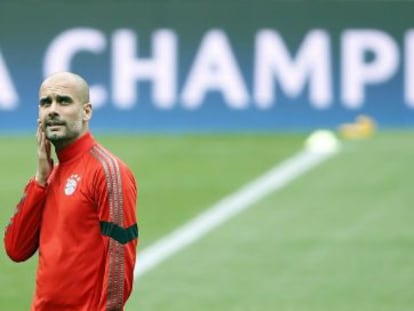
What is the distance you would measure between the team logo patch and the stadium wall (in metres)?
10.7

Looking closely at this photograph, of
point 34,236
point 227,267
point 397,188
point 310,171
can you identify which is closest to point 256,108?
point 310,171

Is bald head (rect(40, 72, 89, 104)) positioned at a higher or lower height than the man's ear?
higher

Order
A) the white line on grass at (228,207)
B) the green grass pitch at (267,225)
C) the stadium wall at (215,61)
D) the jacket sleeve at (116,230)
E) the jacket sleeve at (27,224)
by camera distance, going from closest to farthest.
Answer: the jacket sleeve at (116,230) < the jacket sleeve at (27,224) < the green grass pitch at (267,225) < the white line on grass at (228,207) < the stadium wall at (215,61)

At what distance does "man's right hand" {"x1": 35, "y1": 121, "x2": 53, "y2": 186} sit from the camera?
21.1 ft

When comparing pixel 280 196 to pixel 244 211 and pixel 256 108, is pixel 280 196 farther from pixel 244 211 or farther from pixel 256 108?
pixel 256 108

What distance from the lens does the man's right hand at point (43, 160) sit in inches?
253

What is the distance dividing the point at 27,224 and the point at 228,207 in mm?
7938

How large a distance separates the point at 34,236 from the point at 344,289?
556 cm

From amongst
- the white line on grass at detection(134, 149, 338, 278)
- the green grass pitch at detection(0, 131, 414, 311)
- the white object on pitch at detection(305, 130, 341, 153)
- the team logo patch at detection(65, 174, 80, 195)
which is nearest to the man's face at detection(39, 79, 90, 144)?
the team logo patch at detection(65, 174, 80, 195)

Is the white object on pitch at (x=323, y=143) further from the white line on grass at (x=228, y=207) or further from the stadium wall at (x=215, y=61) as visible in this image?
the stadium wall at (x=215, y=61)

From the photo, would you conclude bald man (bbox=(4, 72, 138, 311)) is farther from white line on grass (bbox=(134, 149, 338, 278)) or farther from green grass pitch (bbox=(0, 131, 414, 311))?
white line on grass (bbox=(134, 149, 338, 278))

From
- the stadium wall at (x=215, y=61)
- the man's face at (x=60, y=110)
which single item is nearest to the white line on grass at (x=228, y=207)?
the stadium wall at (x=215, y=61)

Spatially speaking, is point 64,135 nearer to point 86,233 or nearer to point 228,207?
point 86,233

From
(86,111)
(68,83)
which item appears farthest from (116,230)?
(68,83)
